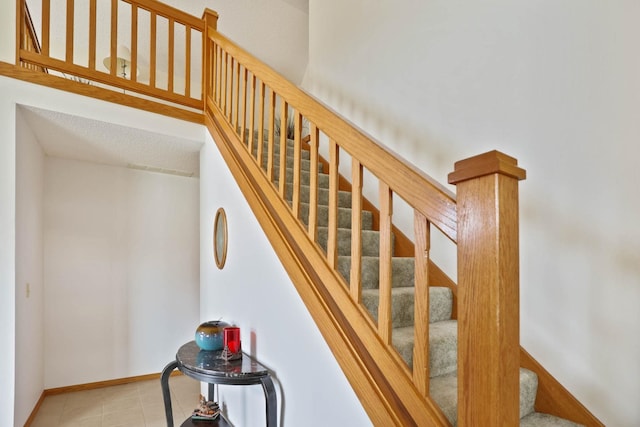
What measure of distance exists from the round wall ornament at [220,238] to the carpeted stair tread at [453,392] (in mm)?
1513

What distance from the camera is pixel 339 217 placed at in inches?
98.3

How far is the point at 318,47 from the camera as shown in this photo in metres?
3.58

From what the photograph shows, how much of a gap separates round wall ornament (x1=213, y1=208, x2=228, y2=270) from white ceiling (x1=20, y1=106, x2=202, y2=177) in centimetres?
78

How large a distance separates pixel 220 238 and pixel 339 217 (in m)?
0.82

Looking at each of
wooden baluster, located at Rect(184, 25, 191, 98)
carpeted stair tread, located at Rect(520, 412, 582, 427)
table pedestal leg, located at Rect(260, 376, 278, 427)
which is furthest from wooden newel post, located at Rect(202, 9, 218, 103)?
carpeted stair tread, located at Rect(520, 412, 582, 427)

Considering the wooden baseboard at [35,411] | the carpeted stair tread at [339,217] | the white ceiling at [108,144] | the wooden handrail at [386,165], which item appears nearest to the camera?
the wooden handrail at [386,165]

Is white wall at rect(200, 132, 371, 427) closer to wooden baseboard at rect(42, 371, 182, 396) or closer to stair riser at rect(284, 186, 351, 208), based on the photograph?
stair riser at rect(284, 186, 351, 208)

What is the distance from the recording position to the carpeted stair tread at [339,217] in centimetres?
227

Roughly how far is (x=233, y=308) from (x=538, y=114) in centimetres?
196

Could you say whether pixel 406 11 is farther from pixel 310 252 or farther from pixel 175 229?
pixel 175 229

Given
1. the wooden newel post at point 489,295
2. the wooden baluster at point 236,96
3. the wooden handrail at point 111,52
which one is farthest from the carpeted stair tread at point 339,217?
the wooden handrail at point 111,52

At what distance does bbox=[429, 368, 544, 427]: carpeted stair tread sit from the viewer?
1259 millimetres

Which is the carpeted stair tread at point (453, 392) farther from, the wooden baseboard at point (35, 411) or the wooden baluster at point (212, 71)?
the wooden baseboard at point (35, 411)

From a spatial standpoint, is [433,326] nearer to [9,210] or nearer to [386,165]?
[386,165]
